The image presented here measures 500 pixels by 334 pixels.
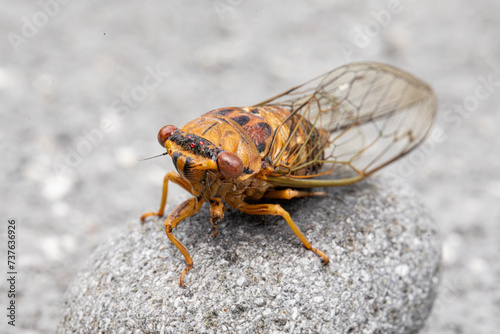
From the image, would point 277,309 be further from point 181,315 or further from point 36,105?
point 36,105

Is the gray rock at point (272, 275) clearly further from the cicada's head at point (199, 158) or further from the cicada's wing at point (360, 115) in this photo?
the cicada's head at point (199, 158)

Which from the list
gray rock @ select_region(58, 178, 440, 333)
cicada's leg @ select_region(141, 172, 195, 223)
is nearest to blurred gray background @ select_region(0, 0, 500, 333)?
cicada's leg @ select_region(141, 172, 195, 223)

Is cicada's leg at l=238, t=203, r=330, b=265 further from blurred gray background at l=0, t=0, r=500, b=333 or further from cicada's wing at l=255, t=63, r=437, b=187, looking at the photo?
blurred gray background at l=0, t=0, r=500, b=333

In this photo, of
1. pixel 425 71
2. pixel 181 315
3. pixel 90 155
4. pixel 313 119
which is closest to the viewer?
pixel 181 315

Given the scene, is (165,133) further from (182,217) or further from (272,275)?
(272,275)

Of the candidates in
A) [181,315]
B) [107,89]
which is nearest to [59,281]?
[181,315]

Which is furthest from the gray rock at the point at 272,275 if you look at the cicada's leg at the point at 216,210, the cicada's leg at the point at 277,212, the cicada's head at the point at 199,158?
the cicada's head at the point at 199,158
